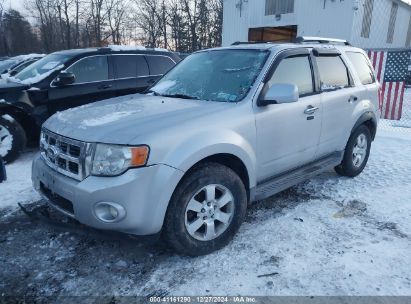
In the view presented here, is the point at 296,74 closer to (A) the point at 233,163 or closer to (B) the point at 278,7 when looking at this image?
(A) the point at 233,163

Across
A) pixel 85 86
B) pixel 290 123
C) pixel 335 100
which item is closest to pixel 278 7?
pixel 85 86

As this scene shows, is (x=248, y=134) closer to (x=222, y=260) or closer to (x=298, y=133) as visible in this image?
(x=298, y=133)

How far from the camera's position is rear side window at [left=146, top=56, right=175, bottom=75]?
283 inches

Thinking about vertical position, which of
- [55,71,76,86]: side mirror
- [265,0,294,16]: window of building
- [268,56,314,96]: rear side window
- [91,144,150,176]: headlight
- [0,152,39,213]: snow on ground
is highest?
[265,0,294,16]: window of building

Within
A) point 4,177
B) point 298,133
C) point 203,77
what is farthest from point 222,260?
point 4,177

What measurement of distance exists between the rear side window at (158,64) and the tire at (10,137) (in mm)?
2742

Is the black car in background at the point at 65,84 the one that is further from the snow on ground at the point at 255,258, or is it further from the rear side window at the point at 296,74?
the rear side window at the point at 296,74

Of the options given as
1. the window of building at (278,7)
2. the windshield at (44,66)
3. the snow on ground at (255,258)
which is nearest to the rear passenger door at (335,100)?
the snow on ground at (255,258)

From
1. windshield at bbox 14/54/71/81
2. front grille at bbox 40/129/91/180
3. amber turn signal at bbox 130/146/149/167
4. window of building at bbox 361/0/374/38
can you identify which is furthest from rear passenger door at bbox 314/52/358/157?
window of building at bbox 361/0/374/38

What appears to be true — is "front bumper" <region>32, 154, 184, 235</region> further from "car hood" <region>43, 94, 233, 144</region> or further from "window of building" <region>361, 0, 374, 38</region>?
"window of building" <region>361, 0, 374, 38</region>

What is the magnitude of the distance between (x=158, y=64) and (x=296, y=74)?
4.16m

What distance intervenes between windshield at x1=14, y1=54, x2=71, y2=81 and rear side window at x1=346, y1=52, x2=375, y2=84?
4.64 m

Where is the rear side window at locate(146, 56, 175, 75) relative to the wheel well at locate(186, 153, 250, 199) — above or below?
above

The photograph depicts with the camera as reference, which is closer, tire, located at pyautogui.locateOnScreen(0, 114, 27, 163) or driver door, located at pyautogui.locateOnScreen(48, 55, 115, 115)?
tire, located at pyautogui.locateOnScreen(0, 114, 27, 163)
